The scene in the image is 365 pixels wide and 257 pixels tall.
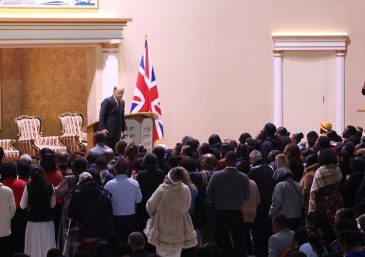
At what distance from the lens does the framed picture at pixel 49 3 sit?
70.4 feet

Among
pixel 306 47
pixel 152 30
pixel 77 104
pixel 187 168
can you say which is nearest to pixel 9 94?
pixel 77 104

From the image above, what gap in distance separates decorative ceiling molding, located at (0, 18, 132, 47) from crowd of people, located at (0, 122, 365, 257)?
285 inches

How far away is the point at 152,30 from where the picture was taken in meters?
22.8

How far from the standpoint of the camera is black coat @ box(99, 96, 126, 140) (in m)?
18.0

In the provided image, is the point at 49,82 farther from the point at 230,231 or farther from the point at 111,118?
the point at 230,231

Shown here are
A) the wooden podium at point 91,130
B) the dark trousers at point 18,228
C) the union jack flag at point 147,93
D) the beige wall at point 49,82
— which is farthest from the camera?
the beige wall at point 49,82

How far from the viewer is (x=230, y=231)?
43.7 feet

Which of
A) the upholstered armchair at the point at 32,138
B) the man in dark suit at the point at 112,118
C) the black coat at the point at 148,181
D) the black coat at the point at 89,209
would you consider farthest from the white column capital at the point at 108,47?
the black coat at the point at 89,209

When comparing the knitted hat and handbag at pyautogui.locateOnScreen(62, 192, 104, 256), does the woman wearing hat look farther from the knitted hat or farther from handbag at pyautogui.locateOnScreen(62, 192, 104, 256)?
the knitted hat

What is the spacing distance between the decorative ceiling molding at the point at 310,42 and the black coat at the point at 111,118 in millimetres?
6191

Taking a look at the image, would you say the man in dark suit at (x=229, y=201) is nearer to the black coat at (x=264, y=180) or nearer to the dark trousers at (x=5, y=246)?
the black coat at (x=264, y=180)

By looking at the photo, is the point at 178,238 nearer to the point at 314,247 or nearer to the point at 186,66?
the point at 314,247

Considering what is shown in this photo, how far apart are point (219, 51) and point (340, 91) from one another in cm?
289

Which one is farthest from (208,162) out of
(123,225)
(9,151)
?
(9,151)
